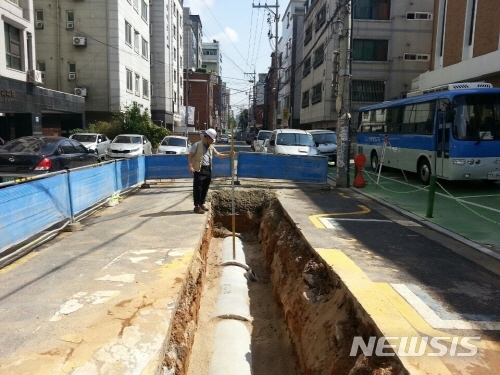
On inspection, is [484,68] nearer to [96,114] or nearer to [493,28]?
[493,28]

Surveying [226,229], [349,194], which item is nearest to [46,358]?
[226,229]

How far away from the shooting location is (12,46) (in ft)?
67.5

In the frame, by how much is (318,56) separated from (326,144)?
65.0 ft

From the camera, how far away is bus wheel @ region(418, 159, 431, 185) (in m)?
13.4

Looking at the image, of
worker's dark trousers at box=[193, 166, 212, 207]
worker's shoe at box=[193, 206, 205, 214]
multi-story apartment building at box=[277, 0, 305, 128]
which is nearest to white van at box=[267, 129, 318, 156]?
worker's dark trousers at box=[193, 166, 212, 207]

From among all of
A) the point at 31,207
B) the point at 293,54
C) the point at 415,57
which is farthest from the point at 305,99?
the point at 31,207

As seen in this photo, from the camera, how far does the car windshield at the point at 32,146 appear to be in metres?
9.52

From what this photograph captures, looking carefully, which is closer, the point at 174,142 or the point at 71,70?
the point at 174,142

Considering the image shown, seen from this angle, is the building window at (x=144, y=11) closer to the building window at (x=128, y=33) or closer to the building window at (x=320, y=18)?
the building window at (x=128, y=33)

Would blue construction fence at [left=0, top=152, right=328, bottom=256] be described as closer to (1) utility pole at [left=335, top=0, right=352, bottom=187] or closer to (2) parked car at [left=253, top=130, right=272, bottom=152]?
(1) utility pole at [left=335, top=0, right=352, bottom=187]

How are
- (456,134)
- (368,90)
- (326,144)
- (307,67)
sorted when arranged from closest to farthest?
(456,134) < (326,144) < (368,90) < (307,67)

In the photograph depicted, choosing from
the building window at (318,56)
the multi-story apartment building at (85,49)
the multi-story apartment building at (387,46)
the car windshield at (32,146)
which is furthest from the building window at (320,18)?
the car windshield at (32,146)

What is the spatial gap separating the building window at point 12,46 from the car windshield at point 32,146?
12.9m

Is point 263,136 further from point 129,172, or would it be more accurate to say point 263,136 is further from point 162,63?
point 162,63
